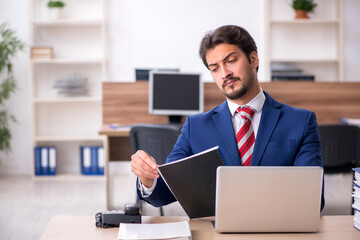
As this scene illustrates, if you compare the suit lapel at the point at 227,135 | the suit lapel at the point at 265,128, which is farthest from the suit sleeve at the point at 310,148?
the suit lapel at the point at 227,135

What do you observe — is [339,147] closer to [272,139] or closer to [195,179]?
[272,139]

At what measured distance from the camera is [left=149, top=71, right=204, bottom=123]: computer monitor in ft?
13.0

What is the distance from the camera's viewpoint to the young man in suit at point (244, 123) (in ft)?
5.44

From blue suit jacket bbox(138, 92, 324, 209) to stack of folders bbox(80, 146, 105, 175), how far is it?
3565 millimetres

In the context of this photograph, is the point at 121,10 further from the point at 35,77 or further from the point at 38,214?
the point at 38,214

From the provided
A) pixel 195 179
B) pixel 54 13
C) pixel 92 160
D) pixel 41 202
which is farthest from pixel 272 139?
pixel 54 13

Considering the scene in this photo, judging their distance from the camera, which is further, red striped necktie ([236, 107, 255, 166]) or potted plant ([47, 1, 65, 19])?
potted plant ([47, 1, 65, 19])

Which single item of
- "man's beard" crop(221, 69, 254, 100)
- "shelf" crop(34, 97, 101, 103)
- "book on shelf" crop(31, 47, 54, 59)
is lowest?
"shelf" crop(34, 97, 101, 103)

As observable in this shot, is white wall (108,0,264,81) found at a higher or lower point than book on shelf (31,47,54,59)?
higher

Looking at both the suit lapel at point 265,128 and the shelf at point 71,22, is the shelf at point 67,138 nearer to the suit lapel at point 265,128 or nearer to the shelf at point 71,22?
the shelf at point 71,22

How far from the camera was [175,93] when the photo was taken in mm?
4000

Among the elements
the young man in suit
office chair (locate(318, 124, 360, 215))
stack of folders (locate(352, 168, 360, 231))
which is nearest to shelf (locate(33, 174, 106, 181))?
office chair (locate(318, 124, 360, 215))

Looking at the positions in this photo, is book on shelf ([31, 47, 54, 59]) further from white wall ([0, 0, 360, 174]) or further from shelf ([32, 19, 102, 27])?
white wall ([0, 0, 360, 174])

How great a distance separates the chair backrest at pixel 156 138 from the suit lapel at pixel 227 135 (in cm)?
133
